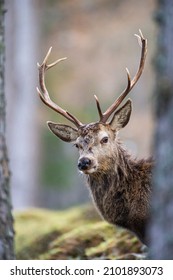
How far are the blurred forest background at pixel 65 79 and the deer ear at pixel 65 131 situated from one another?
10.4 m

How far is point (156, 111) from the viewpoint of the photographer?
5703 millimetres

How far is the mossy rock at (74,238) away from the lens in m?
9.13

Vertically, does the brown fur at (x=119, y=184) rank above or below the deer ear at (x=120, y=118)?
below

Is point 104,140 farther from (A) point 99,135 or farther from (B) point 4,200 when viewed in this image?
(B) point 4,200

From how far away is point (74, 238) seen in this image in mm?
9562

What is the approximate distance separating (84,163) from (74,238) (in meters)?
1.57

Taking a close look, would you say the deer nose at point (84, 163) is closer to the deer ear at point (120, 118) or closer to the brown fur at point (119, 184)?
the brown fur at point (119, 184)

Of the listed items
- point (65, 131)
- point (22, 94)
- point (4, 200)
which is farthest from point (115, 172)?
point (22, 94)

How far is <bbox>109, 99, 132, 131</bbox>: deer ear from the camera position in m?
8.60

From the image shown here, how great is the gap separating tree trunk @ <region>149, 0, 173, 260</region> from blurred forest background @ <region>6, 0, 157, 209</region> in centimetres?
1356

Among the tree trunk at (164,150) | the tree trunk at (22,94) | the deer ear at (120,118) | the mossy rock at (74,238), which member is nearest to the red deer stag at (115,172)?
the deer ear at (120,118)

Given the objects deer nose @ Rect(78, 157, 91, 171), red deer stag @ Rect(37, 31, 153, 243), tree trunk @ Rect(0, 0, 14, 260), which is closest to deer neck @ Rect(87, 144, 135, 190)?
red deer stag @ Rect(37, 31, 153, 243)
